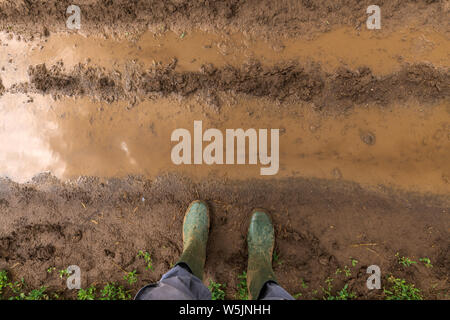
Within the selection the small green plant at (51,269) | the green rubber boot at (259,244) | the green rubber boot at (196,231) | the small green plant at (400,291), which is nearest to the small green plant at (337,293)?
the small green plant at (400,291)

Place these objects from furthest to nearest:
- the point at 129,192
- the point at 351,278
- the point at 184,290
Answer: the point at 129,192
the point at 351,278
the point at 184,290

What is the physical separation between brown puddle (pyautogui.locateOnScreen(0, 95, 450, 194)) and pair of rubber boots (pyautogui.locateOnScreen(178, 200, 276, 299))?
385 mm

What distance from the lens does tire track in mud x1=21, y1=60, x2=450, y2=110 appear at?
2.36 m

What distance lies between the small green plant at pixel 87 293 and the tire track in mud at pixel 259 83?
1.89 metres

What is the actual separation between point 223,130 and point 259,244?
114 cm

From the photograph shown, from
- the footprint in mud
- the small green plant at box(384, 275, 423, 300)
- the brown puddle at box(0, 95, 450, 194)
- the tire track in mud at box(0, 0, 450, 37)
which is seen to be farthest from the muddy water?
the small green plant at box(384, 275, 423, 300)

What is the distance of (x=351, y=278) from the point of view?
2309 mm

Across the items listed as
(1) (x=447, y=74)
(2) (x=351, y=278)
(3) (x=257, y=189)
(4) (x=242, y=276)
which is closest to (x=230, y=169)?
(3) (x=257, y=189)

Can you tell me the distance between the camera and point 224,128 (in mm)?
2459

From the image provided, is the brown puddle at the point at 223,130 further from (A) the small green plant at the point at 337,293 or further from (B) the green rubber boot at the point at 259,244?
(A) the small green plant at the point at 337,293

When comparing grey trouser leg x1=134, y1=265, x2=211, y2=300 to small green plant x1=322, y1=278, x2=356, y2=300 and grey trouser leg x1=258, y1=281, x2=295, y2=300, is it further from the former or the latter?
small green plant x1=322, y1=278, x2=356, y2=300

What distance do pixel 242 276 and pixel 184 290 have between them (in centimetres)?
81

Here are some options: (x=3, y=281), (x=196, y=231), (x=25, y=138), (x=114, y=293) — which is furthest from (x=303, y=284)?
(x=25, y=138)
